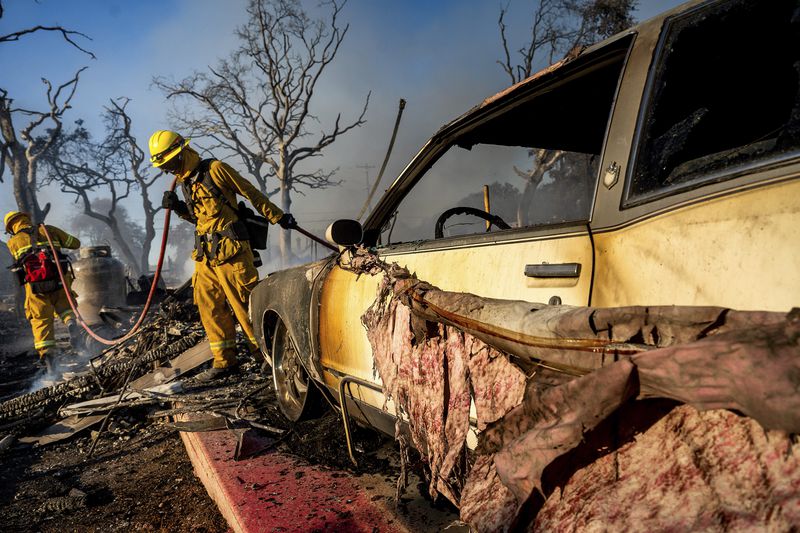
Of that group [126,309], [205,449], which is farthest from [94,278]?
[205,449]

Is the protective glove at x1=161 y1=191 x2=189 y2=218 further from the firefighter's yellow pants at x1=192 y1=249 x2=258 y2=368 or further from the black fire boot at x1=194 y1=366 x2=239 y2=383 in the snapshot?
the black fire boot at x1=194 y1=366 x2=239 y2=383

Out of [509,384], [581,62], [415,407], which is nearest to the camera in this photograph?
[509,384]

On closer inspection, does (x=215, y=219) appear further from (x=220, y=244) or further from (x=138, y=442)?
(x=138, y=442)

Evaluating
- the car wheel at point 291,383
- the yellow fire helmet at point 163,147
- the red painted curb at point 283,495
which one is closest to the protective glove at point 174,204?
the yellow fire helmet at point 163,147

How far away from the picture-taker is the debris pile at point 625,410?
28.9 inches

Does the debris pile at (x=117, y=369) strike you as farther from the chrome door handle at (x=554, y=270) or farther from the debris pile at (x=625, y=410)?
the chrome door handle at (x=554, y=270)

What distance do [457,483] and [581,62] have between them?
147 cm

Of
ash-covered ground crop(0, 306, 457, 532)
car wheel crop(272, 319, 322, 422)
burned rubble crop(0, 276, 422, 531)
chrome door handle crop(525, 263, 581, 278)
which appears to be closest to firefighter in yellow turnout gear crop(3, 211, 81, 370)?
burned rubble crop(0, 276, 422, 531)

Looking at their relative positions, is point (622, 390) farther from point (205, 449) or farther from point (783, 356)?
point (205, 449)

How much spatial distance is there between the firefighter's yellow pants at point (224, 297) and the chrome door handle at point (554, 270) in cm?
350

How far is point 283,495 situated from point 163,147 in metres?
3.40

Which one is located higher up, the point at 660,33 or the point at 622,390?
the point at 660,33

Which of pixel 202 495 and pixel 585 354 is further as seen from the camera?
pixel 202 495

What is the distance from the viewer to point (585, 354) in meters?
1.00
